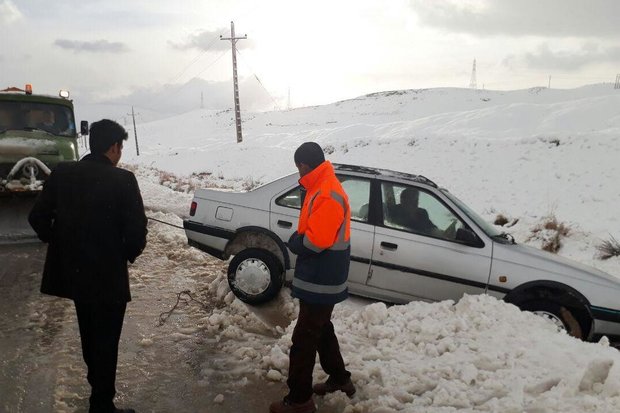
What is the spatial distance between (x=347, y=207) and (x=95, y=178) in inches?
63.1

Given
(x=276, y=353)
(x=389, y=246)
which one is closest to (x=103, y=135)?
(x=276, y=353)

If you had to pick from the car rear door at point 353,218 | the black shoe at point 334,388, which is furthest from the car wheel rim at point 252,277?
the black shoe at point 334,388

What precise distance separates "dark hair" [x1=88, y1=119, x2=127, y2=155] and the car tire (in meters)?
4.21

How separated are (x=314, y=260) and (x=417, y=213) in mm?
2449

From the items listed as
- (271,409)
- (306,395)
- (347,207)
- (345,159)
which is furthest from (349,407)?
(345,159)

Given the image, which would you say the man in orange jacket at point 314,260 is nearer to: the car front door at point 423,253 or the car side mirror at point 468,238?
the car front door at point 423,253

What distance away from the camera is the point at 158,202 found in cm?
1255

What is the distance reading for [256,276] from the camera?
5227 millimetres

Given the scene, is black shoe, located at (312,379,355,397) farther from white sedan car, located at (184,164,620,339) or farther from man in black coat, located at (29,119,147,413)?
white sedan car, located at (184,164,620,339)

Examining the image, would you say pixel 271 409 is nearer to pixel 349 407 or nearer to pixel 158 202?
Result: pixel 349 407

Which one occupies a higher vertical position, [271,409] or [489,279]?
[489,279]

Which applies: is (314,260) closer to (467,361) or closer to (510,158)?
(467,361)

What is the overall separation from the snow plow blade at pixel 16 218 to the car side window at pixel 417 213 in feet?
20.7

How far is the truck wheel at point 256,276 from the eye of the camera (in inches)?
206
